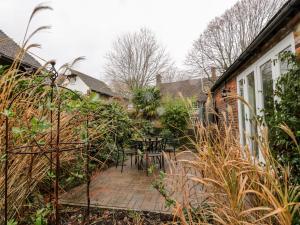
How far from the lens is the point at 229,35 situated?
1394 cm

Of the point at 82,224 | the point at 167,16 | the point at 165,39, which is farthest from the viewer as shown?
the point at 165,39

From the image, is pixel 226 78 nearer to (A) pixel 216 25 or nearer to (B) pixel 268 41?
(B) pixel 268 41

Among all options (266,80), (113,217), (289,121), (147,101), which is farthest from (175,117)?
(289,121)

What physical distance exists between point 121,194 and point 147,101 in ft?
27.2

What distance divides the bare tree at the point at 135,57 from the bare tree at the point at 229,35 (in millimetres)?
3865

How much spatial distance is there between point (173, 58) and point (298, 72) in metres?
17.8

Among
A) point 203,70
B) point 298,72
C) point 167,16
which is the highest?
point 167,16

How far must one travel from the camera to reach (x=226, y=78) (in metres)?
6.11

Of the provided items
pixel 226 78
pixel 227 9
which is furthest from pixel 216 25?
pixel 226 78

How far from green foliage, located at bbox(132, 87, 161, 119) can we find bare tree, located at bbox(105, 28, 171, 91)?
6698mm

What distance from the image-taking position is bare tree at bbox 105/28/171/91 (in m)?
18.0

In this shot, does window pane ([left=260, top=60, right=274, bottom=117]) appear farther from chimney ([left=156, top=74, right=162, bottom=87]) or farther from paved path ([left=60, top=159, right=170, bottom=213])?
chimney ([left=156, top=74, right=162, bottom=87])

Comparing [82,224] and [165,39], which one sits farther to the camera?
[165,39]

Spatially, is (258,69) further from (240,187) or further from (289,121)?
(240,187)
